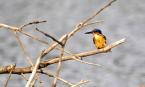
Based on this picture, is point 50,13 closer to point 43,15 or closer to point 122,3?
point 43,15

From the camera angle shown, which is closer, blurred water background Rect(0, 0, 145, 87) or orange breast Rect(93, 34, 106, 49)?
orange breast Rect(93, 34, 106, 49)

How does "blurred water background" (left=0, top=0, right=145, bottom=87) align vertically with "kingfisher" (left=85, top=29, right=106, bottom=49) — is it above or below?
above

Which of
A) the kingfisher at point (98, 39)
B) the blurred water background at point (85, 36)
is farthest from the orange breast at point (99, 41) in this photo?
the blurred water background at point (85, 36)

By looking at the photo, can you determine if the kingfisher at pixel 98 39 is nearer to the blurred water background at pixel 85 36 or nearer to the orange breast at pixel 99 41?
the orange breast at pixel 99 41

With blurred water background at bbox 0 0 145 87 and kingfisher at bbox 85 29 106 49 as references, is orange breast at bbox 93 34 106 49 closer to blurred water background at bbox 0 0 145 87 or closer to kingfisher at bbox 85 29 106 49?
kingfisher at bbox 85 29 106 49

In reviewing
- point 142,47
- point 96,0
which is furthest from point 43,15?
point 142,47

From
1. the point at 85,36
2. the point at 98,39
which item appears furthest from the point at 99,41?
the point at 85,36

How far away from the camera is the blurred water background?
5.23 metres

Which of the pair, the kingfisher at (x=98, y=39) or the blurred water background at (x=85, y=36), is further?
the blurred water background at (x=85, y=36)

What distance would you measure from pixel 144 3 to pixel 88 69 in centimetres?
143

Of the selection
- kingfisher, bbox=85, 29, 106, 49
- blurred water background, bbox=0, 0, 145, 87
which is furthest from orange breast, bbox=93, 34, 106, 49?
blurred water background, bbox=0, 0, 145, 87

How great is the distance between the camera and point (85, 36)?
5.60 meters

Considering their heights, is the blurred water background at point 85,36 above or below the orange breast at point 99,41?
above

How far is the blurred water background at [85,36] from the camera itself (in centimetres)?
523
